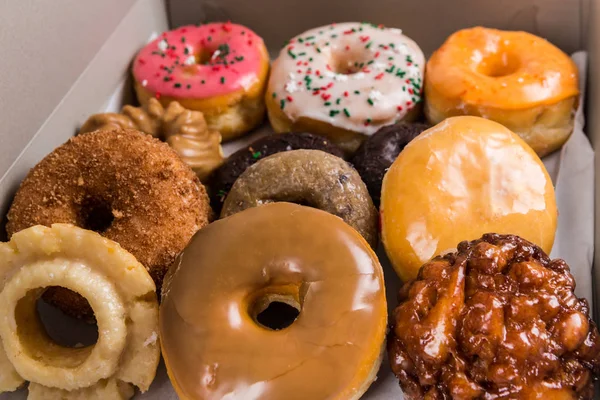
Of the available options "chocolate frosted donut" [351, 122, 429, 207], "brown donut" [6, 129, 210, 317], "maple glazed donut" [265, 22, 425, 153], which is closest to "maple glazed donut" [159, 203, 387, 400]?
"brown donut" [6, 129, 210, 317]

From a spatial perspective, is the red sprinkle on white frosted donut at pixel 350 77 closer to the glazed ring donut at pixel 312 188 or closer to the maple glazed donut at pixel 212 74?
the maple glazed donut at pixel 212 74

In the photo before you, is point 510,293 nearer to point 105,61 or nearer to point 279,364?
point 279,364

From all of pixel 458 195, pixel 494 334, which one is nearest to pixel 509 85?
pixel 458 195

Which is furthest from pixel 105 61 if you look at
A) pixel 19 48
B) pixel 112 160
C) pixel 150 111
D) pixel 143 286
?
pixel 143 286

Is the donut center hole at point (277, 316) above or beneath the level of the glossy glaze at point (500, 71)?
beneath

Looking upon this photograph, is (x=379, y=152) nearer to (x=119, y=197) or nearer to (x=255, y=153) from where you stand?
(x=255, y=153)

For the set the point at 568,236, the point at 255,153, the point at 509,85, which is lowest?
the point at 568,236

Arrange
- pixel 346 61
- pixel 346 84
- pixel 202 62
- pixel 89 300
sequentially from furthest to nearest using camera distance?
pixel 202 62 → pixel 346 61 → pixel 346 84 → pixel 89 300

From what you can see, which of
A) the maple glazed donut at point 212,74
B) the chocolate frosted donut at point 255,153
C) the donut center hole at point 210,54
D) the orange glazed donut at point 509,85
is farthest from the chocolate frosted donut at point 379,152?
the donut center hole at point 210,54
